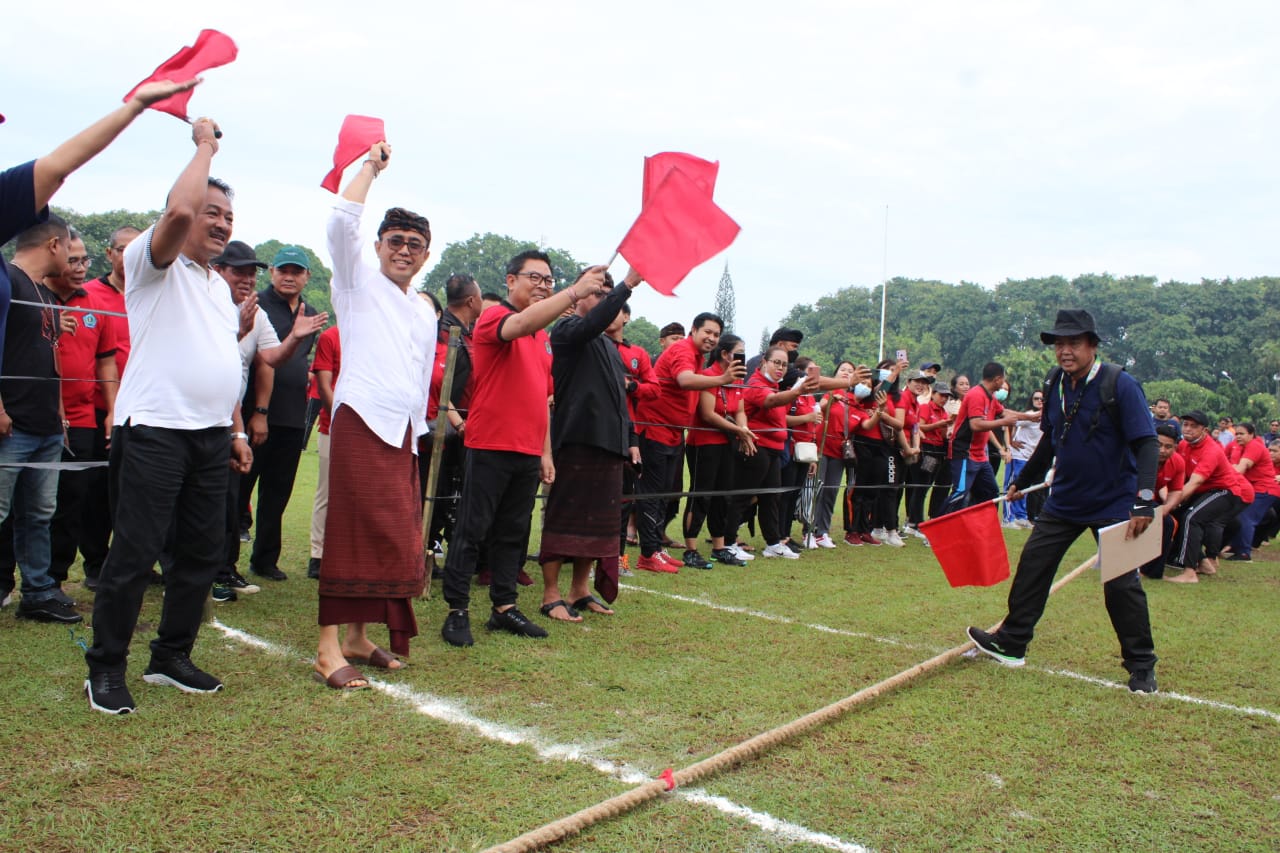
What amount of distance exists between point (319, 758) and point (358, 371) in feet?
5.44

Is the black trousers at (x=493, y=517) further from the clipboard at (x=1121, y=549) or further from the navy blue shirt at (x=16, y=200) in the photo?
the clipboard at (x=1121, y=549)

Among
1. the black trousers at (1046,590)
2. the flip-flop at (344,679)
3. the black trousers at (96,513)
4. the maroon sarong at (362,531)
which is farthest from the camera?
the black trousers at (96,513)

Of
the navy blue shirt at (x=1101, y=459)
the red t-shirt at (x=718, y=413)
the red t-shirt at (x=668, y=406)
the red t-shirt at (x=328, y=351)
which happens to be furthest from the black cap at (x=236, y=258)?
the navy blue shirt at (x=1101, y=459)

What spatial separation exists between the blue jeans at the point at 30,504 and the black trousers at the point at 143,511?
4.95 ft

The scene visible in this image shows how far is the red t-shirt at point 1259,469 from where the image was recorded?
11.3 meters

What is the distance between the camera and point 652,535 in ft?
25.7

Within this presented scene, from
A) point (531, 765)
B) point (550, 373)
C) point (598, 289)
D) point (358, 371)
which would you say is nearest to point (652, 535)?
point (550, 373)

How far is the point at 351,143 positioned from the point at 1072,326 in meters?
3.84

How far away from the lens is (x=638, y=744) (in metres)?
3.54

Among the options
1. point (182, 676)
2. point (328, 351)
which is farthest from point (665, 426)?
point (182, 676)

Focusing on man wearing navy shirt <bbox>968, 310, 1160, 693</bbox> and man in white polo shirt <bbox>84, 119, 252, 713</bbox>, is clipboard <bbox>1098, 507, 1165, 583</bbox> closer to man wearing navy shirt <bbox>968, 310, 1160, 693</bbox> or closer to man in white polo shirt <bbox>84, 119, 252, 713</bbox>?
man wearing navy shirt <bbox>968, 310, 1160, 693</bbox>

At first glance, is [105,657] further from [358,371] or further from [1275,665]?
[1275,665]

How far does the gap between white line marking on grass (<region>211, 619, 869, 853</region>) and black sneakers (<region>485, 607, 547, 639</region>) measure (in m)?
1.06

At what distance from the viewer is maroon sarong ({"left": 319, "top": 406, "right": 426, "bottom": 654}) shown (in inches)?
163
